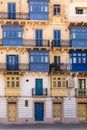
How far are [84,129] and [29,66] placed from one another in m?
12.1

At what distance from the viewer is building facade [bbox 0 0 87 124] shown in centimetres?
5141

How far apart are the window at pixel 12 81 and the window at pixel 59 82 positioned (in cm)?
408

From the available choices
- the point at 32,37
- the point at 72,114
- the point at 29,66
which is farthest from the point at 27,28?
the point at 72,114

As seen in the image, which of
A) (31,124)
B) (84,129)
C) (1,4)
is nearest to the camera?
(84,129)

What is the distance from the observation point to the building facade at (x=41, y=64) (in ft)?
169

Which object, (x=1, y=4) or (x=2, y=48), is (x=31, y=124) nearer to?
(x=2, y=48)

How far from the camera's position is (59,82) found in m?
51.9

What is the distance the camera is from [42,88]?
170 feet

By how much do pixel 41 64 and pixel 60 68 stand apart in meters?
2.28

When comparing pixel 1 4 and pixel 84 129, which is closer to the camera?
pixel 84 129

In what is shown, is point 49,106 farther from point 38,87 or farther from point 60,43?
point 60,43

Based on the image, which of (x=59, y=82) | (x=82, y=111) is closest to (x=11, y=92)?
(x=59, y=82)

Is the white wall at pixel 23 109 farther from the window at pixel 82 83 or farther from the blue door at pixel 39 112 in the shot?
the window at pixel 82 83

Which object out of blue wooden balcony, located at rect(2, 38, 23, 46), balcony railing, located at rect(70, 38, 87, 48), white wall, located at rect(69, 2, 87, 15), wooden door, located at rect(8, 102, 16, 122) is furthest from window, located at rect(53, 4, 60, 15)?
wooden door, located at rect(8, 102, 16, 122)
